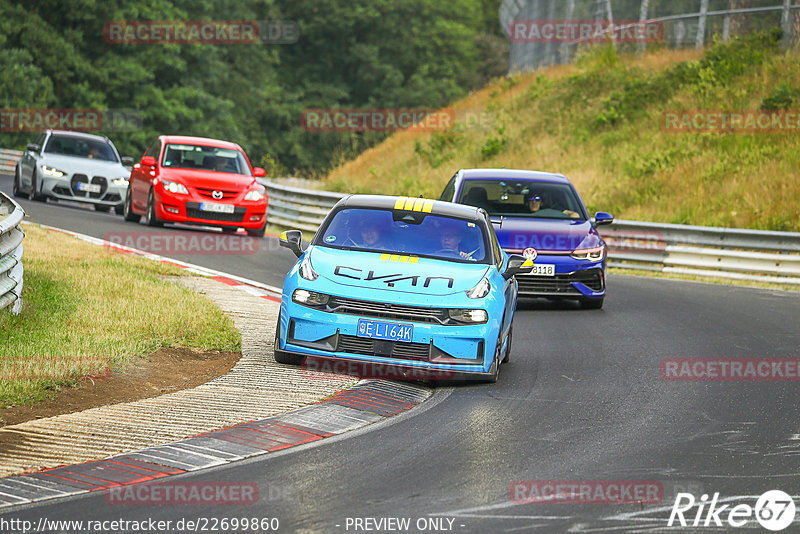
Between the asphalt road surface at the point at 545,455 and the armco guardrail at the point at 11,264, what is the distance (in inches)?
158

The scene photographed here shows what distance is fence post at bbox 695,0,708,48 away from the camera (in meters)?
32.7

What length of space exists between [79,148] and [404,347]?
1924cm

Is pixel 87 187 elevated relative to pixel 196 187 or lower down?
lower down

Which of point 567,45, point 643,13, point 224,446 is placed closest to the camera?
point 224,446

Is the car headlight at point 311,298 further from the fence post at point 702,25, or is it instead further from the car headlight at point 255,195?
the fence post at point 702,25

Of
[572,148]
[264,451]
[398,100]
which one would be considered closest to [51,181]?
[572,148]

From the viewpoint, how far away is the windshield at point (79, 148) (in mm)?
26812

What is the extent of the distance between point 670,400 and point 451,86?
2708 inches

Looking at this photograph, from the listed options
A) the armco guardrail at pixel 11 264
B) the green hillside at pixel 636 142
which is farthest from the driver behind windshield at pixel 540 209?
the green hillside at pixel 636 142

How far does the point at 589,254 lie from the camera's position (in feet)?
50.7

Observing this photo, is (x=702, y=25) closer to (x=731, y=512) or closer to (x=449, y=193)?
(x=449, y=193)

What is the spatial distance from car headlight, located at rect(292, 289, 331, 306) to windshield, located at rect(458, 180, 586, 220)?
6318mm
